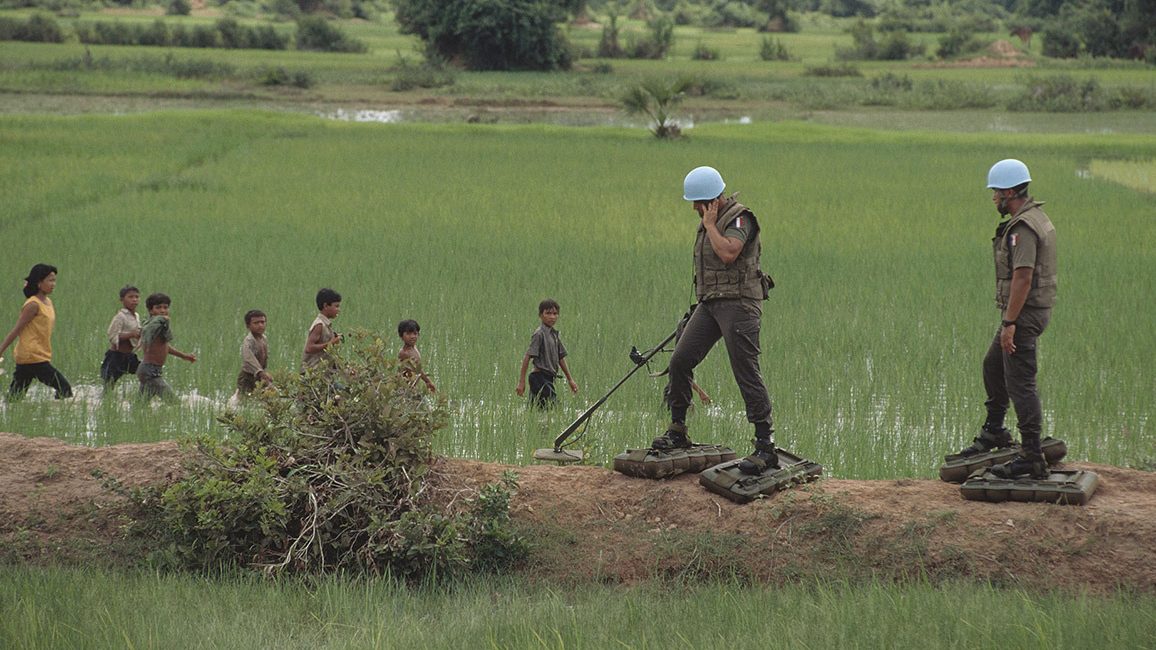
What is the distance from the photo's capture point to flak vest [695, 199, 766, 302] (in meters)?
5.88

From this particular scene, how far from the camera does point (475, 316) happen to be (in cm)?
1123

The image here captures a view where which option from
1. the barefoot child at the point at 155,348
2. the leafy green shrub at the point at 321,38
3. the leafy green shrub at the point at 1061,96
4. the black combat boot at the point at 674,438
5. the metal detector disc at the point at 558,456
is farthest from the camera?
the leafy green shrub at the point at 321,38

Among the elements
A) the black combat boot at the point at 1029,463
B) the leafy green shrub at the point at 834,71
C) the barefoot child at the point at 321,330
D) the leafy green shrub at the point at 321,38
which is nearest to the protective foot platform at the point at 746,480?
the black combat boot at the point at 1029,463

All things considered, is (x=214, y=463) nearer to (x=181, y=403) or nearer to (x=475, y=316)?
(x=181, y=403)

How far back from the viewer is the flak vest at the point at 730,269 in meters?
5.88

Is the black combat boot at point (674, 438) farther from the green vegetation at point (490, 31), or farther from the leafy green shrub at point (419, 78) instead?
the green vegetation at point (490, 31)

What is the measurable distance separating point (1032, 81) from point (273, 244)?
3283 cm

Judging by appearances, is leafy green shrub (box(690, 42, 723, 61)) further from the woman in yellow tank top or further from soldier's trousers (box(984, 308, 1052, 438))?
soldier's trousers (box(984, 308, 1052, 438))

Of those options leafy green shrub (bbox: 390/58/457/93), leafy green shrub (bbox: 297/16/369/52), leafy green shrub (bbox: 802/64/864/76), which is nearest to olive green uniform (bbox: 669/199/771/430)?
leafy green shrub (bbox: 390/58/457/93)

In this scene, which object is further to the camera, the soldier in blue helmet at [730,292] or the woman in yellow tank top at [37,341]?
the woman in yellow tank top at [37,341]

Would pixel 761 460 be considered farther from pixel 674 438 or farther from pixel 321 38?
pixel 321 38

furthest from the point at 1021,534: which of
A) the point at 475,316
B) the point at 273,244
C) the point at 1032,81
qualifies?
the point at 1032,81

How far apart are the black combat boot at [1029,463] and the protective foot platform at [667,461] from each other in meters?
1.30

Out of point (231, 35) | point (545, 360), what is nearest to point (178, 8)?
point (231, 35)
